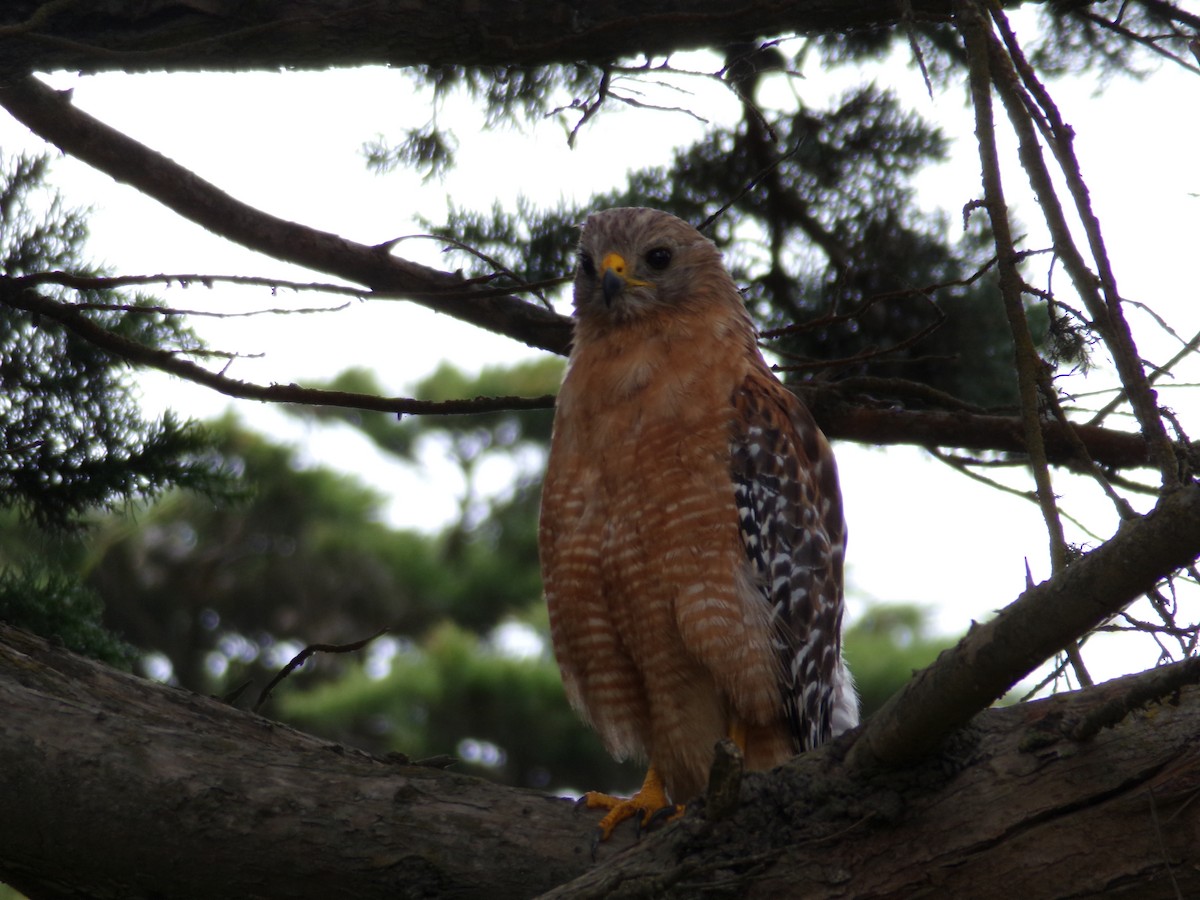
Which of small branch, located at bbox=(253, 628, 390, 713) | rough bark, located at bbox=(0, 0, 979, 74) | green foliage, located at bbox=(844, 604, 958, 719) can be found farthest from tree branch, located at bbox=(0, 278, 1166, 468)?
green foliage, located at bbox=(844, 604, 958, 719)

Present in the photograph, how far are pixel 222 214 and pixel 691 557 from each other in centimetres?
207

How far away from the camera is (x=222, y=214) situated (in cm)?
471

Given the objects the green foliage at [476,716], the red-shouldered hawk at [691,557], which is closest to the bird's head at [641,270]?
the red-shouldered hawk at [691,557]

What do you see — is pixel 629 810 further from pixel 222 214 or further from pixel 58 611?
pixel 222 214

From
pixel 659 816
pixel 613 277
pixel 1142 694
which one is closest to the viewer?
pixel 1142 694

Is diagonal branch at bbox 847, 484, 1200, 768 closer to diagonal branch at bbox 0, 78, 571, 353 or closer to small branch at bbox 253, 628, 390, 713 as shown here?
small branch at bbox 253, 628, 390, 713

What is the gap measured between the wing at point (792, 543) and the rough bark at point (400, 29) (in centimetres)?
126

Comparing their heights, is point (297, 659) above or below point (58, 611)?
below

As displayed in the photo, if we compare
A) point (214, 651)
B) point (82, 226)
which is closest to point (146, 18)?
point (82, 226)

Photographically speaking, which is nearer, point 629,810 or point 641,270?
point 629,810

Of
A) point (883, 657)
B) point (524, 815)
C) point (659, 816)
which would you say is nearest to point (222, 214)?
point (524, 815)

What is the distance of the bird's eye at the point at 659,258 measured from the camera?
532cm

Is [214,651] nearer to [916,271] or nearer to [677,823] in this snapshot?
[916,271]

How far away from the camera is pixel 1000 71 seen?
136 inches
